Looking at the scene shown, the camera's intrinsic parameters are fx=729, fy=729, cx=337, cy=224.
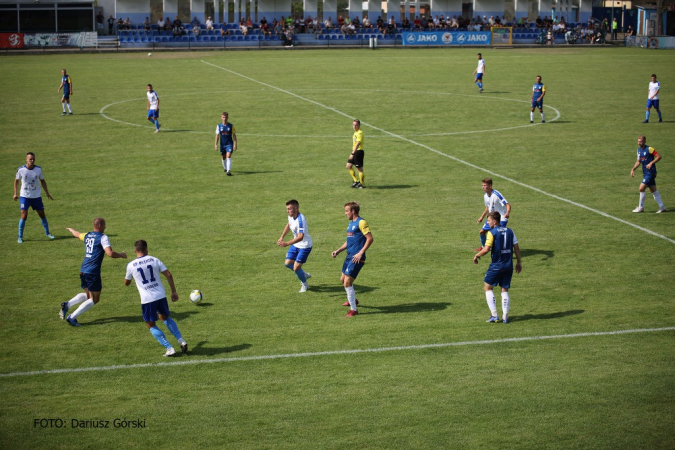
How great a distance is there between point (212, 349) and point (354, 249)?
3.77m

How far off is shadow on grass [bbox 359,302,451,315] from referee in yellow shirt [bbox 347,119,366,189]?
36.4 ft

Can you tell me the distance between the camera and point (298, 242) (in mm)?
17109

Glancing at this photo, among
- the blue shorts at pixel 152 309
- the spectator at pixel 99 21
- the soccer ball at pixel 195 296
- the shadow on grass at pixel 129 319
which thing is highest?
the spectator at pixel 99 21

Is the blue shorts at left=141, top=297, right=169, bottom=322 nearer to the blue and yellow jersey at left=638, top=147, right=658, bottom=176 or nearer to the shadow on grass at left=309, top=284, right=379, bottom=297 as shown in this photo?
the shadow on grass at left=309, top=284, right=379, bottom=297

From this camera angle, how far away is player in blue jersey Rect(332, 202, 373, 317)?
1559 centimetres

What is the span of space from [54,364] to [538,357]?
9026 mm

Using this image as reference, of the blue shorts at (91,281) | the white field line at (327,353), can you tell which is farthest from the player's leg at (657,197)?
the blue shorts at (91,281)

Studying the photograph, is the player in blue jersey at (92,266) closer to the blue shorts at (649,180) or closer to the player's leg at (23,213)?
the player's leg at (23,213)

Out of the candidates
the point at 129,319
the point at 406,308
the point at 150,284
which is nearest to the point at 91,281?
the point at 129,319

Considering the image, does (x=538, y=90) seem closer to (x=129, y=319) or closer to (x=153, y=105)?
(x=153, y=105)

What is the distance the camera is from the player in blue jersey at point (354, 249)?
51.2ft

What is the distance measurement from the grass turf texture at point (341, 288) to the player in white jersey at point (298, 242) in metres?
0.63

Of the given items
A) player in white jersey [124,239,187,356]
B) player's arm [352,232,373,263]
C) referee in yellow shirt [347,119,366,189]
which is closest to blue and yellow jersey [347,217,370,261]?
player's arm [352,232,373,263]

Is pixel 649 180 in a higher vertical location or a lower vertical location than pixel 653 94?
lower
